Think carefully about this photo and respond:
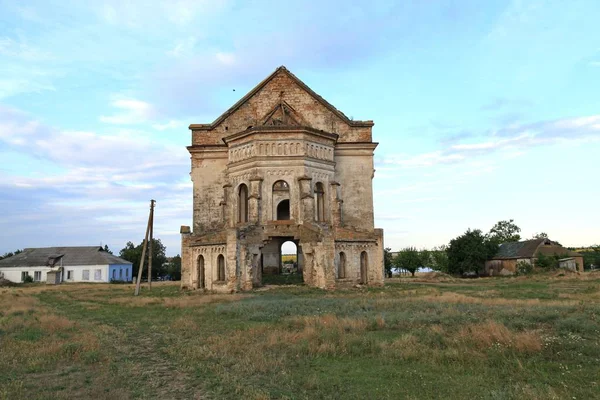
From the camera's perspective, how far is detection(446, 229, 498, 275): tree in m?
52.1

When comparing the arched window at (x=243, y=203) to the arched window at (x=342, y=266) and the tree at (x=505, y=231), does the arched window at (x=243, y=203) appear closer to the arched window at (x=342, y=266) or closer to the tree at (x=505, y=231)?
the arched window at (x=342, y=266)

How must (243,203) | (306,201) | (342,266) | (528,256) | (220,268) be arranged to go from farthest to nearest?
(528,256) < (243,203) < (306,201) < (220,268) < (342,266)

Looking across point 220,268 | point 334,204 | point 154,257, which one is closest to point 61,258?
point 154,257

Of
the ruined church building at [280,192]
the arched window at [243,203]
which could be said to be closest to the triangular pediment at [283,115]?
the ruined church building at [280,192]

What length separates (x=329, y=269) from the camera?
25.5 metres

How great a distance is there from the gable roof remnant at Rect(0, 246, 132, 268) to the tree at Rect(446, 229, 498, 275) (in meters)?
40.9

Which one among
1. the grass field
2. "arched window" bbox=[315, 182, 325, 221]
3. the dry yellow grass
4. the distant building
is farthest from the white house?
the dry yellow grass

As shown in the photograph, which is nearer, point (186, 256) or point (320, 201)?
point (186, 256)

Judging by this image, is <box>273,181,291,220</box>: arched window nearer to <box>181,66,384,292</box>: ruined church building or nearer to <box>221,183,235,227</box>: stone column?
<box>181,66,384,292</box>: ruined church building

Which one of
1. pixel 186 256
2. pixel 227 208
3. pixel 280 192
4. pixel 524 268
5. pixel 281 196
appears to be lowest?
pixel 524 268

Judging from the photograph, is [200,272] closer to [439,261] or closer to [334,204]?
[334,204]

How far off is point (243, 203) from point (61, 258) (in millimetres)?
37040

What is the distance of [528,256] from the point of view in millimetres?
49625

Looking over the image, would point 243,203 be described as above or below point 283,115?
below
